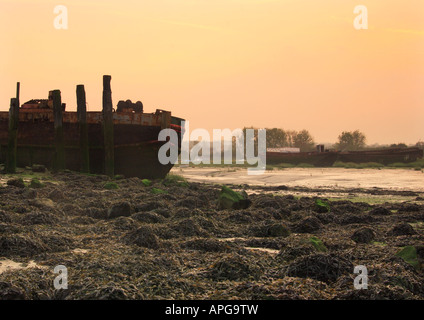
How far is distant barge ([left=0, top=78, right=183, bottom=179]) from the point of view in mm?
24953

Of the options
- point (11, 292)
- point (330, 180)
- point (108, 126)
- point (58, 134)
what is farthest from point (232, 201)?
point (330, 180)

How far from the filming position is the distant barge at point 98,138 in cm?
2495

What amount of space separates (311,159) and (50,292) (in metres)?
47.0

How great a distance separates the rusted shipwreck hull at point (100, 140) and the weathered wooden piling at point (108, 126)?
181 cm

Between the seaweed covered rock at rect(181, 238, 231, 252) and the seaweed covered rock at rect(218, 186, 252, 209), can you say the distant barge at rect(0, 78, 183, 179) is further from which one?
the seaweed covered rock at rect(181, 238, 231, 252)

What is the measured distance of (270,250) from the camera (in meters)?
8.19

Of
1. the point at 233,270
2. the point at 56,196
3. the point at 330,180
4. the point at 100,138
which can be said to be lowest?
the point at 330,180

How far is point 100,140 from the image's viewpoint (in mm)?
25750

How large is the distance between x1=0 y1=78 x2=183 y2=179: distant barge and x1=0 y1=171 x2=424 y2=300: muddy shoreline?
11917mm

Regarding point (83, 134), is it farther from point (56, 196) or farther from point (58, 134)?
point (56, 196)

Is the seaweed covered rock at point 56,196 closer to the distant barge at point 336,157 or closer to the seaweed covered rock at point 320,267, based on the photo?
the seaweed covered rock at point 320,267

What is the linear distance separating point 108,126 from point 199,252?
16.5 meters

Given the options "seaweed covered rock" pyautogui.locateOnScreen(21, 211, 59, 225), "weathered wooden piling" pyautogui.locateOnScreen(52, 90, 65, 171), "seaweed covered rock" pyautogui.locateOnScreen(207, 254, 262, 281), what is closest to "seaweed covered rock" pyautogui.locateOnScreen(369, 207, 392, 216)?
"seaweed covered rock" pyautogui.locateOnScreen(207, 254, 262, 281)

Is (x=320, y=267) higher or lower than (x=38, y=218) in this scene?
lower
